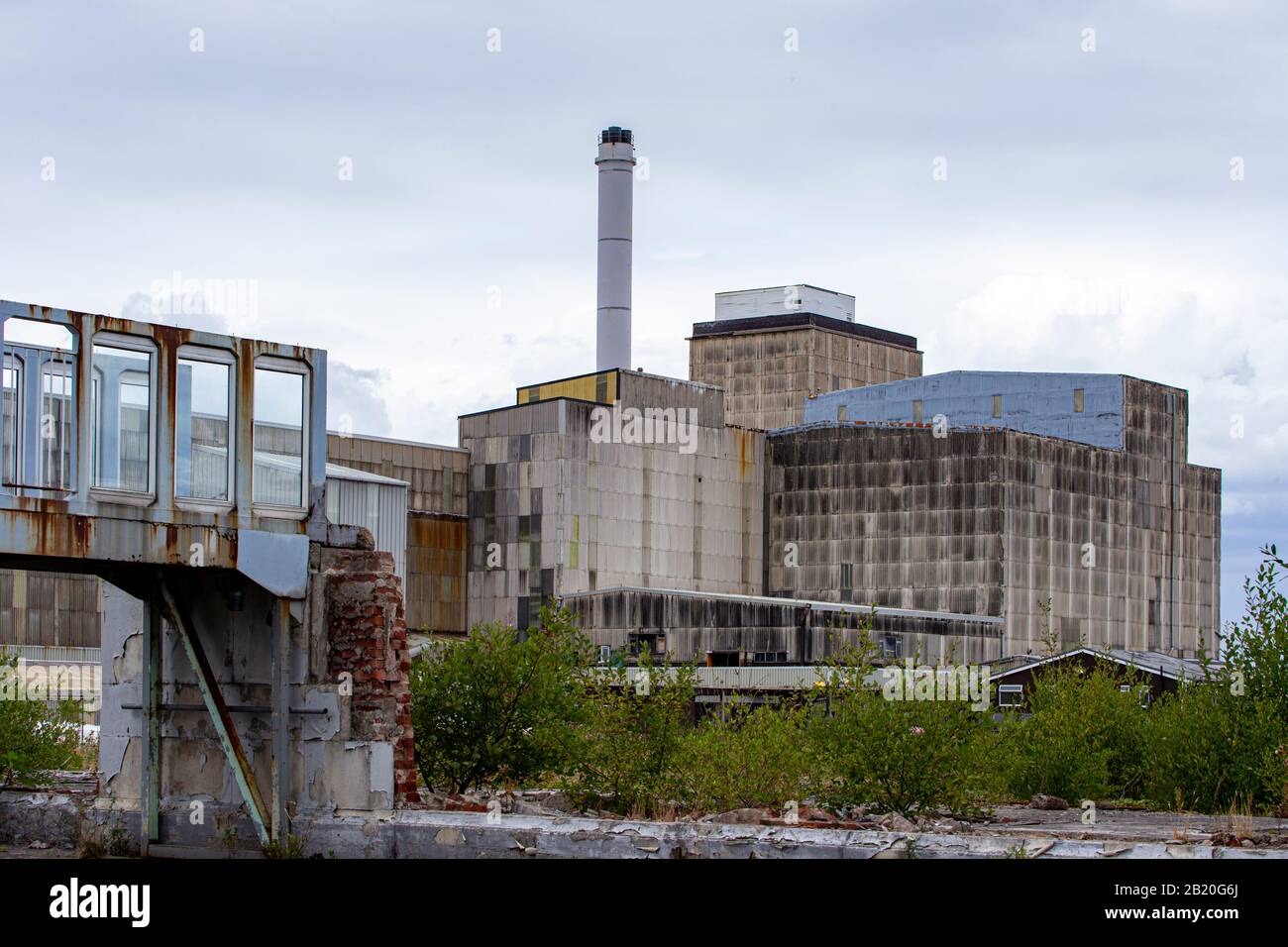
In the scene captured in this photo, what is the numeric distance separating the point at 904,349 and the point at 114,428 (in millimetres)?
103767

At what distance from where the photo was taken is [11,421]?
16.2m

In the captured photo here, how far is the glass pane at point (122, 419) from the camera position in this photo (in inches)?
653

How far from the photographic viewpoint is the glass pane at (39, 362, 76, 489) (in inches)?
633

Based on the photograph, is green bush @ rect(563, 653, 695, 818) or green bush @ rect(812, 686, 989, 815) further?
green bush @ rect(563, 653, 695, 818)

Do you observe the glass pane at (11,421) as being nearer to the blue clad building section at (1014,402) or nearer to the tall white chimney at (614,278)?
the tall white chimney at (614,278)

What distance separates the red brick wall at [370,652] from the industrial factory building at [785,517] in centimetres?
3859

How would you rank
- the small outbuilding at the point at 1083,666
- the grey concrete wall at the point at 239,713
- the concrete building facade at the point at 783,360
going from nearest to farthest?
1. the grey concrete wall at the point at 239,713
2. the small outbuilding at the point at 1083,666
3. the concrete building facade at the point at 783,360

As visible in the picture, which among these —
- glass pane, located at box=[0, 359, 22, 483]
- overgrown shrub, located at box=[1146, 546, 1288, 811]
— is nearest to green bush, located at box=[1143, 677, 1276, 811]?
overgrown shrub, located at box=[1146, 546, 1288, 811]

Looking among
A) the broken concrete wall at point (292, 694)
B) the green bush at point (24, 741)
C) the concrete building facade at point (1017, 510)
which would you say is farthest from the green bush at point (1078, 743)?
the concrete building facade at point (1017, 510)

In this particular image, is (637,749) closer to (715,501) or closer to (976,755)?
(976,755)

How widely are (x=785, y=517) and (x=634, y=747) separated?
184ft

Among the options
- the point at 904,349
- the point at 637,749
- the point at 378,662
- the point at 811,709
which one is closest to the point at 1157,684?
the point at 811,709

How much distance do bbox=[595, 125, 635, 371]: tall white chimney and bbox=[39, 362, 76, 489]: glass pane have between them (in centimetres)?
5973

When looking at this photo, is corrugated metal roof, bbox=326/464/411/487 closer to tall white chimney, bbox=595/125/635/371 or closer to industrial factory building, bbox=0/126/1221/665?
industrial factory building, bbox=0/126/1221/665
